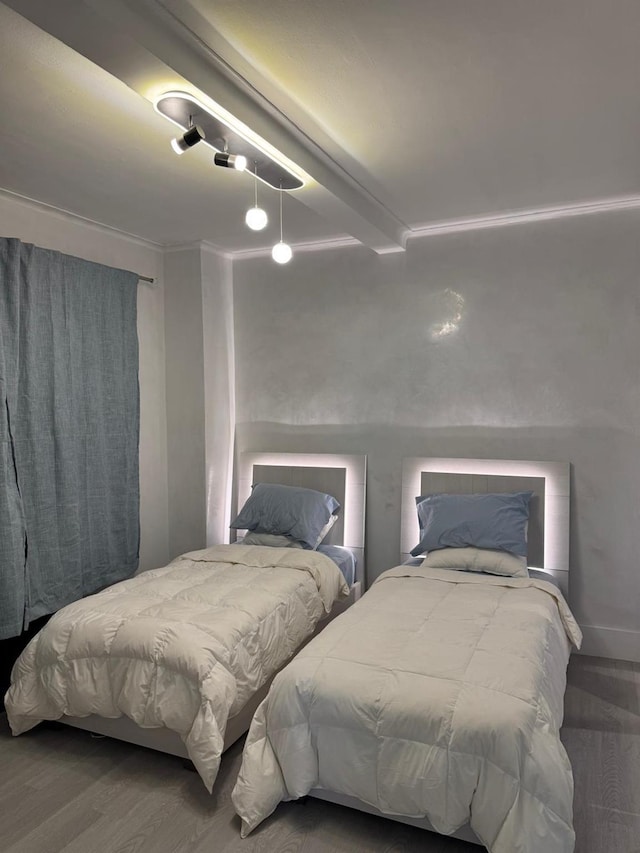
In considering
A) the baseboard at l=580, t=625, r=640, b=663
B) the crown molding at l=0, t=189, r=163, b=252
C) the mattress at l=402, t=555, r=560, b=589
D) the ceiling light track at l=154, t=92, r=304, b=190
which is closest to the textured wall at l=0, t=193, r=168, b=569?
the crown molding at l=0, t=189, r=163, b=252

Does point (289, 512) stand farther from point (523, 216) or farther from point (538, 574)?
point (523, 216)

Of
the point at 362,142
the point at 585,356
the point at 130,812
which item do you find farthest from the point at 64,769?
the point at 585,356

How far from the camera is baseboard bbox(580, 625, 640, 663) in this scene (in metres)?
3.72

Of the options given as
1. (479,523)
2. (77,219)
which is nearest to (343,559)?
(479,523)

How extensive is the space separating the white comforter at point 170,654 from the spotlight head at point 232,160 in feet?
6.28

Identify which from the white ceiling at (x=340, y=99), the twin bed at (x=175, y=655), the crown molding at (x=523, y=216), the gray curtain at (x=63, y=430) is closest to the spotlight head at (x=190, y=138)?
the white ceiling at (x=340, y=99)

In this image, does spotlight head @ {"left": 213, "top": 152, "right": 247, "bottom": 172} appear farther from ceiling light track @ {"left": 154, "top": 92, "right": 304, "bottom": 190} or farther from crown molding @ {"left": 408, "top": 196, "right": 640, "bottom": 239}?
crown molding @ {"left": 408, "top": 196, "right": 640, "bottom": 239}

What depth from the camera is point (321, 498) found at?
13.8 ft

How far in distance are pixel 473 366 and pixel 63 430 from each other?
2.53 m

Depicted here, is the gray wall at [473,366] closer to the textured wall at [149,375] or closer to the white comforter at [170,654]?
the textured wall at [149,375]

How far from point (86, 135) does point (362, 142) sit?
1.15 metres

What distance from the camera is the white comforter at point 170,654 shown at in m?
2.53

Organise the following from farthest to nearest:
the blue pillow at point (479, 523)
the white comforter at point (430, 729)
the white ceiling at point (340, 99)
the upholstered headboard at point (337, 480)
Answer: the upholstered headboard at point (337, 480)
the blue pillow at point (479, 523)
the white comforter at point (430, 729)
the white ceiling at point (340, 99)

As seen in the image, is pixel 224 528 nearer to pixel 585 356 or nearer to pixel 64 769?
pixel 64 769
